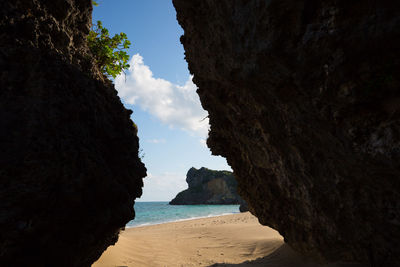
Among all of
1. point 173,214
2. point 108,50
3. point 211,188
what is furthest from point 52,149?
point 211,188

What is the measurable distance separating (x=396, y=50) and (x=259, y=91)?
7.00 ft

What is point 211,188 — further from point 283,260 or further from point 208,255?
point 283,260

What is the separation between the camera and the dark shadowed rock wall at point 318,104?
300cm

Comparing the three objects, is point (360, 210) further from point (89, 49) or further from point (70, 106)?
point (89, 49)

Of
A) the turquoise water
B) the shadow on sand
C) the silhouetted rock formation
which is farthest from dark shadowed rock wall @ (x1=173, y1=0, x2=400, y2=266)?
the silhouetted rock formation

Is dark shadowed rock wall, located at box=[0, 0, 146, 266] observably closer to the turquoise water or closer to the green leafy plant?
the green leafy plant

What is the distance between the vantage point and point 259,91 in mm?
4523

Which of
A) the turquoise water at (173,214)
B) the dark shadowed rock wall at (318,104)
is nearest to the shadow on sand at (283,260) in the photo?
the dark shadowed rock wall at (318,104)

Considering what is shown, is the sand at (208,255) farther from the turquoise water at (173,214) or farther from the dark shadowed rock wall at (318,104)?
the turquoise water at (173,214)

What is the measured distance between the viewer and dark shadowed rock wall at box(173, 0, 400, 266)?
300 cm

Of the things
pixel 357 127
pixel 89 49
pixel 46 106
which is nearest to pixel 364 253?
pixel 357 127

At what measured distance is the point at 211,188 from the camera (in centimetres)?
8950

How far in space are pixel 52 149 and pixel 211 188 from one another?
88.8 metres

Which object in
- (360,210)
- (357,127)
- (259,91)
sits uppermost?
(259,91)
